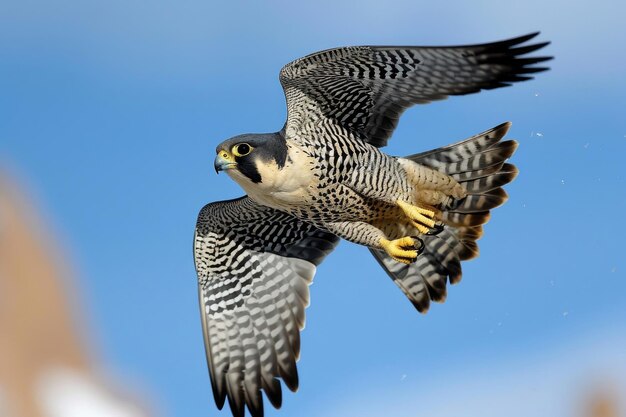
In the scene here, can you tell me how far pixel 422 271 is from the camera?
412 inches

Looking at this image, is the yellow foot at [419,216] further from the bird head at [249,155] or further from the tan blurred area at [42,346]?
A: the tan blurred area at [42,346]

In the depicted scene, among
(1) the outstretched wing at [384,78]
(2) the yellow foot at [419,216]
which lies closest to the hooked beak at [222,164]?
(1) the outstretched wing at [384,78]

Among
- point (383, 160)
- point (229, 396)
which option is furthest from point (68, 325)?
point (383, 160)

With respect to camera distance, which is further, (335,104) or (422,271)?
(422,271)

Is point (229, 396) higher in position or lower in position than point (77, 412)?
higher

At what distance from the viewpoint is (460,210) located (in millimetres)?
9953

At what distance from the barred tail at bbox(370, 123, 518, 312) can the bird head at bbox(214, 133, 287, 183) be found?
1.49m

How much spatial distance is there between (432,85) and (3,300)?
2024 cm

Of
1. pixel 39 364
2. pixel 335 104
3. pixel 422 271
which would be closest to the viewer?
pixel 335 104

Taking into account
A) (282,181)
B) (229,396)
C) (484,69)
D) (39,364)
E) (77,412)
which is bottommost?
(77,412)

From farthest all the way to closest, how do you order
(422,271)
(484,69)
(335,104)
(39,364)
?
1. (39,364)
2. (422,271)
3. (335,104)
4. (484,69)

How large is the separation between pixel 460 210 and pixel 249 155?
2236 millimetres

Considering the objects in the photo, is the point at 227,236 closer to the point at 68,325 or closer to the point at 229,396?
the point at 229,396

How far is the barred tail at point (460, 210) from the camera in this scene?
9.75 meters
